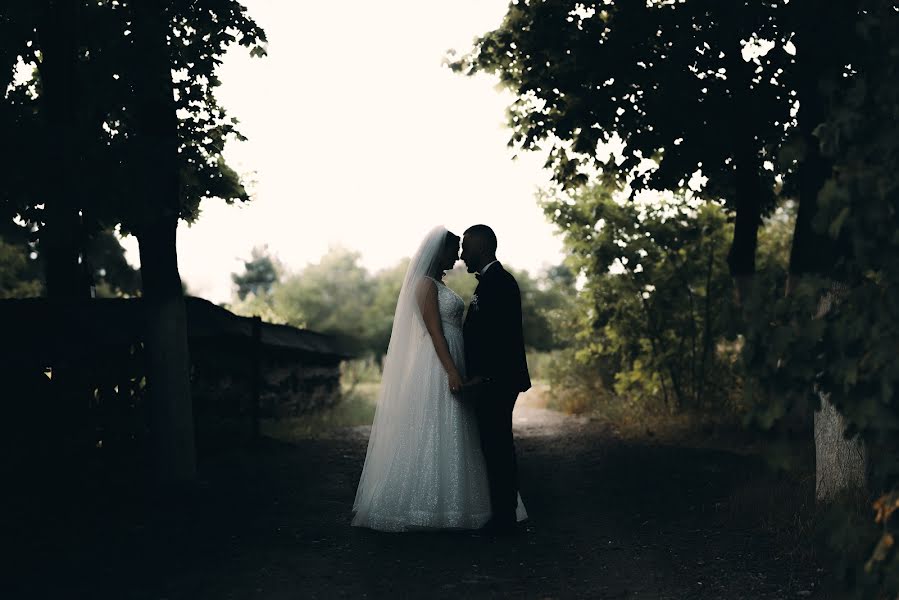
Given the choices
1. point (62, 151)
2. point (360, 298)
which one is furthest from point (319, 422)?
point (360, 298)

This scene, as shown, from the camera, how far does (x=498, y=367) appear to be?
22.1ft

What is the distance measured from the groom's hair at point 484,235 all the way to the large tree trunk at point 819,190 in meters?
2.68

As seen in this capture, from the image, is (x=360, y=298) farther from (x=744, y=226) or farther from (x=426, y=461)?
(x=426, y=461)

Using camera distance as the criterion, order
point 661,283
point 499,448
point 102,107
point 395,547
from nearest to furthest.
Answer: point 395,547 → point 499,448 → point 102,107 → point 661,283

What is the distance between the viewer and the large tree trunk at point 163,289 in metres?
8.85

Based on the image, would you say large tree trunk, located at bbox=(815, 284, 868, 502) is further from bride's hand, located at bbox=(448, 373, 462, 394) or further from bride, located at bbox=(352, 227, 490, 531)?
bride's hand, located at bbox=(448, 373, 462, 394)

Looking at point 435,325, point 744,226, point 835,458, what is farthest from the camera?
point 744,226

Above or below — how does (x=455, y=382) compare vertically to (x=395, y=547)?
above

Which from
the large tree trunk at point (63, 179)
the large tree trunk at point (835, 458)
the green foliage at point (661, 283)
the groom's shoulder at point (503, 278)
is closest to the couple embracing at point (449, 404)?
the groom's shoulder at point (503, 278)

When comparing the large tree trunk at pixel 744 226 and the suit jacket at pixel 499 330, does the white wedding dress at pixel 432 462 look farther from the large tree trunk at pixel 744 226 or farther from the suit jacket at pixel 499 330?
the large tree trunk at pixel 744 226

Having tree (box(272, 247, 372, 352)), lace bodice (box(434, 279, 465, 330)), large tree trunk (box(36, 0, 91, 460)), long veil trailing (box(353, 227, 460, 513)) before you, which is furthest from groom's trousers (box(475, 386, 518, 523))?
tree (box(272, 247, 372, 352))

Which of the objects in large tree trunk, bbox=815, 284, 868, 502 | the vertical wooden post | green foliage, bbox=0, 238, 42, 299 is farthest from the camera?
green foliage, bbox=0, 238, 42, 299

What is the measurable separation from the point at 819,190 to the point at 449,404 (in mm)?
3520

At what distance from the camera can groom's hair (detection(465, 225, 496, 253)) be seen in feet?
22.1
